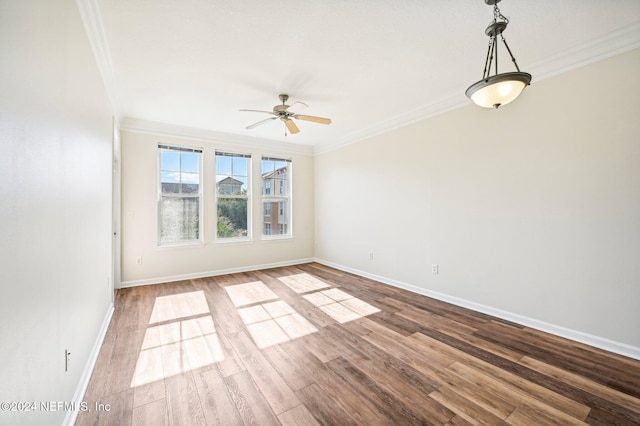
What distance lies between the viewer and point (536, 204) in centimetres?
278

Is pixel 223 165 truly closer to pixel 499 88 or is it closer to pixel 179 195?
pixel 179 195

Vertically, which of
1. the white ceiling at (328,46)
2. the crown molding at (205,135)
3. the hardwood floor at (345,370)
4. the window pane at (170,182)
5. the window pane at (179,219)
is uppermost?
the white ceiling at (328,46)

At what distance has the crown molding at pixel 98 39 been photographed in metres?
1.87

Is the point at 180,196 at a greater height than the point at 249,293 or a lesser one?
greater

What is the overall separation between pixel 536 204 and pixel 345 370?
2552 millimetres

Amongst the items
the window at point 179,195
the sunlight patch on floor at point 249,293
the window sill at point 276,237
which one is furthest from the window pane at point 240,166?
the sunlight patch on floor at point 249,293

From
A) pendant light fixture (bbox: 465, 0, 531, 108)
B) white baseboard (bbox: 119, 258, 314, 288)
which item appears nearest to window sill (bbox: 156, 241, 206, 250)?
white baseboard (bbox: 119, 258, 314, 288)

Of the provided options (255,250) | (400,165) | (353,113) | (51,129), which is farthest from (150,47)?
(255,250)

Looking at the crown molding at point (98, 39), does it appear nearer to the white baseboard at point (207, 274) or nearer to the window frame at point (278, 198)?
the white baseboard at point (207, 274)

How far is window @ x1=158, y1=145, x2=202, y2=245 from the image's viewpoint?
4.62 m

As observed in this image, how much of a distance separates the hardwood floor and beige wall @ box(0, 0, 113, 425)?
512 mm

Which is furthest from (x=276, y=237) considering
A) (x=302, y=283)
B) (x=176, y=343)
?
(x=176, y=343)

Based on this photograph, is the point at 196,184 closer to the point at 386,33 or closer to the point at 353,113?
the point at 353,113

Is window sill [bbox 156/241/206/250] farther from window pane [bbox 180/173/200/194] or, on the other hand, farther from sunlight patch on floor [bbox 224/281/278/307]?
sunlight patch on floor [bbox 224/281/278/307]
